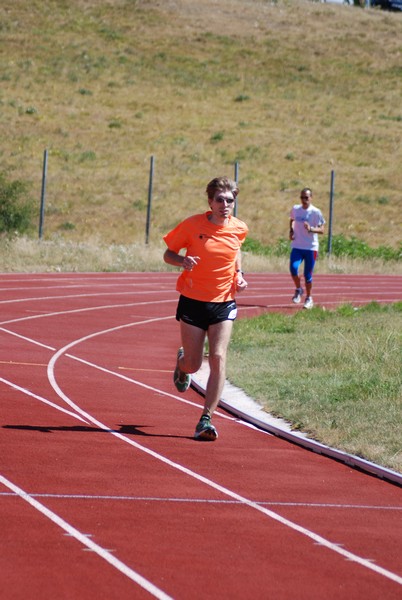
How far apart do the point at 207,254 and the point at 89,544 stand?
4113 mm

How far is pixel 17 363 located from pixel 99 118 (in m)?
46.3

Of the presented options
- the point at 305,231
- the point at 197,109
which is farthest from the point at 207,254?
the point at 197,109

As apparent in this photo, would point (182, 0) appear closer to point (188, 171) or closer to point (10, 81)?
point (10, 81)

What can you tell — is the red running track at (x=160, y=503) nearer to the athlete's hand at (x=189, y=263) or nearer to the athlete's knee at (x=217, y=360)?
the athlete's knee at (x=217, y=360)

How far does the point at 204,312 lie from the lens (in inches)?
407

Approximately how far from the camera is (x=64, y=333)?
1811cm

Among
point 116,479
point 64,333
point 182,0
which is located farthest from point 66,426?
point 182,0

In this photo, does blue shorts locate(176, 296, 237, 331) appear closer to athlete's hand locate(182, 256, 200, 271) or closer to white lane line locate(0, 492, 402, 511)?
athlete's hand locate(182, 256, 200, 271)

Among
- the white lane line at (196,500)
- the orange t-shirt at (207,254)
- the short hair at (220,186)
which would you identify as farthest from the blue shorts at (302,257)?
the white lane line at (196,500)

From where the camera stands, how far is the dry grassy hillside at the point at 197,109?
50094 mm

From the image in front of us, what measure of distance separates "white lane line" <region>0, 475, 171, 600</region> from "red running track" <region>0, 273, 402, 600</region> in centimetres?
1

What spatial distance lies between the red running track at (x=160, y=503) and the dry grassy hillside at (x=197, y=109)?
99.6ft

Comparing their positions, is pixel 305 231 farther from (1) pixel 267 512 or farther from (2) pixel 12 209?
(2) pixel 12 209

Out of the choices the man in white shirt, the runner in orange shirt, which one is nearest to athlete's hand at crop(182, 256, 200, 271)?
the runner in orange shirt
